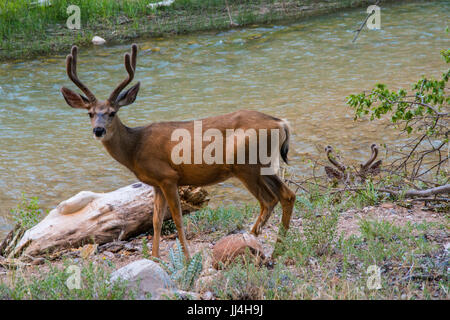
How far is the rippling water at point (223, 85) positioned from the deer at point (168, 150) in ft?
7.64

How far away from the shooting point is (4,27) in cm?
1680

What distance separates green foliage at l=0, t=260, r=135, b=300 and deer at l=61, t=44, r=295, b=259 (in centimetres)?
134

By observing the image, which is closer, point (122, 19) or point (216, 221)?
point (216, 221)

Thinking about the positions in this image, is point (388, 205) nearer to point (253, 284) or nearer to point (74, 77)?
point (253, 284)

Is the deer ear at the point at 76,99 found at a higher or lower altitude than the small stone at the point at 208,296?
higher

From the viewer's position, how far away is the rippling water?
952 cm

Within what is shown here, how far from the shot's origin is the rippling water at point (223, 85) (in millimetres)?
9516

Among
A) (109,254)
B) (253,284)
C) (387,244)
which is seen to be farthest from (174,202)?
(387,244)

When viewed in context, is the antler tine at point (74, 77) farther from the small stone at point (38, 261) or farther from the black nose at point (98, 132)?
the small stone at point (38, 261)

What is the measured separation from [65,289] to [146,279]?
55 cm

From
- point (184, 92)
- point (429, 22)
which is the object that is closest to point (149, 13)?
point (184, 92)

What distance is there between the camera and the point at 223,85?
43.4 feet

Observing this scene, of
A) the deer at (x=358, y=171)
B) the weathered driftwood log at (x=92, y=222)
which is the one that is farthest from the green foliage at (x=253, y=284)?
the deer at (x=358, y=171)

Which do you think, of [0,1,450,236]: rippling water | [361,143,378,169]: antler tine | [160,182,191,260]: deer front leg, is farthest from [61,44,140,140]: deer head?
[361,143,378,169]: antler tine
